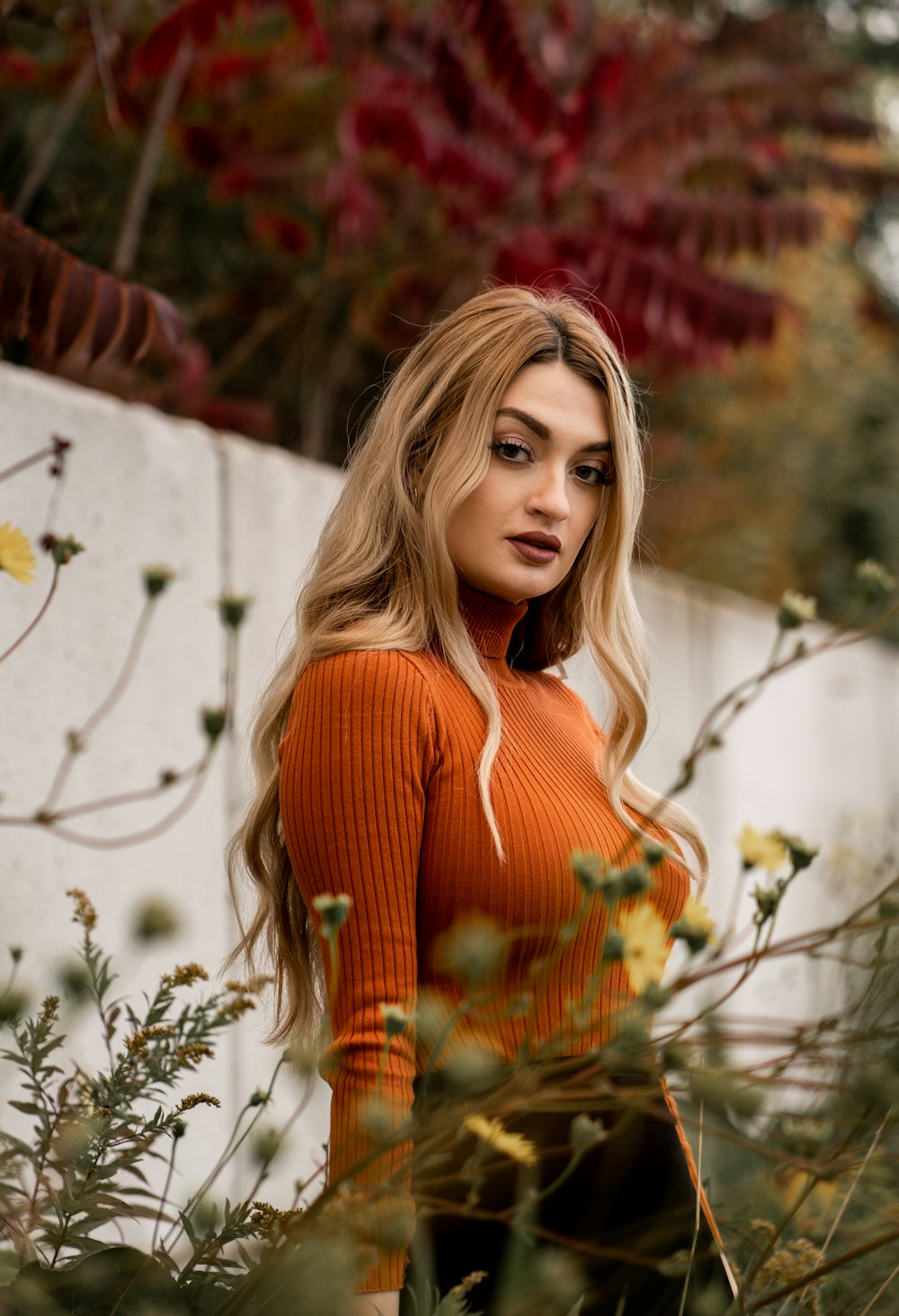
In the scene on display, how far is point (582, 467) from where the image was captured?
198 cm

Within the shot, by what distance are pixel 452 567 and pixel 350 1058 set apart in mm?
668

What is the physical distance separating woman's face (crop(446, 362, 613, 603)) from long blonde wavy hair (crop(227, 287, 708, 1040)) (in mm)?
29

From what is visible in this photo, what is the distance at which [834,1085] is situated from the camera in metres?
0.84

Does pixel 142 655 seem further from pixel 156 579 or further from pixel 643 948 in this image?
pixel 643 948

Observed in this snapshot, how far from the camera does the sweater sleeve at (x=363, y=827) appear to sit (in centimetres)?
149

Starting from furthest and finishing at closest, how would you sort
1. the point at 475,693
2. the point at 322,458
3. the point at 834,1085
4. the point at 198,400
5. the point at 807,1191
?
the point at 322,458
the point at 198,400
the point at 475,693
the point at 807,1191
the point at 834,1085

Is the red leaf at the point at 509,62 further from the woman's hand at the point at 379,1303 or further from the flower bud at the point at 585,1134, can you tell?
the flower bud at the point at 585,1134

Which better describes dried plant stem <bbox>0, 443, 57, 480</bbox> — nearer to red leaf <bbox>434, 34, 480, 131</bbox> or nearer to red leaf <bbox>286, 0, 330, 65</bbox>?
red leaf <bbox>286, 0, 330, 65</bbox>

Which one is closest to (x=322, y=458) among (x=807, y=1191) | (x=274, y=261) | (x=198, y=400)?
(x=274, y=261)

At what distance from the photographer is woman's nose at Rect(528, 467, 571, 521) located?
189cm

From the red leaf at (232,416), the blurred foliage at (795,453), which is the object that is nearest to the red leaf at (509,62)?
the red leaf at (232,416)

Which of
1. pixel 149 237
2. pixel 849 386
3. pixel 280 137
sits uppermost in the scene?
pixel 849 386

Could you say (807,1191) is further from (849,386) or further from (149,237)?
(849,386)

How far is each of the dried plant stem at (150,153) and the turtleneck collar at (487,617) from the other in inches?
80.2
